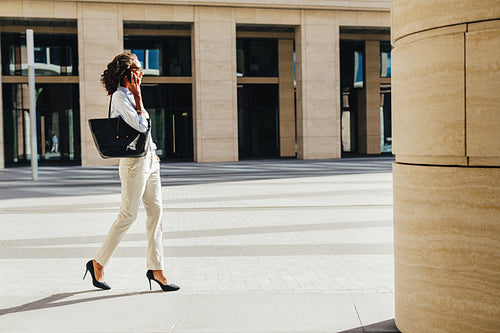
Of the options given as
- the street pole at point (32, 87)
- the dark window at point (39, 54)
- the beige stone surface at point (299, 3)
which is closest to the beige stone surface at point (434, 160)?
the street pole at point (32, 87)

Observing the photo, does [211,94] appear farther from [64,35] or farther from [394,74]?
[394,74]

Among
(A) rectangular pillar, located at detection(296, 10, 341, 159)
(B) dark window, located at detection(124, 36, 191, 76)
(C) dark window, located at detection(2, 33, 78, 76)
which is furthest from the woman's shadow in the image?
(C) dark window, located at detection(2, 33, 78, 76)

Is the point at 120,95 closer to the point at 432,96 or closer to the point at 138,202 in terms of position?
the point at 138,202

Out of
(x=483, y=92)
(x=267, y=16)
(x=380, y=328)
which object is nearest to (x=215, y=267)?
(x=380, y=328)

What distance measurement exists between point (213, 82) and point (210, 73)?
1.37ft

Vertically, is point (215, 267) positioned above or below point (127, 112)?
below

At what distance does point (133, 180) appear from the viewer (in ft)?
16.5

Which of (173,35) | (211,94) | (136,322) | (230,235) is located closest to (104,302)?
(136,322)

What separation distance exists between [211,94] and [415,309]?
24.9 metres

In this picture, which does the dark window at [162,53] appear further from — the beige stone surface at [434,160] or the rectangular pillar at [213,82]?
the beige stone surface at [434,160]

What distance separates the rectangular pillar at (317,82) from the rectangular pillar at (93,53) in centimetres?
841

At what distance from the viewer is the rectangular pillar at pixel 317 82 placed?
1154 inches

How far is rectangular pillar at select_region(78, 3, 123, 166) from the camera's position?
27.0 m

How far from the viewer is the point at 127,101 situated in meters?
5.01
